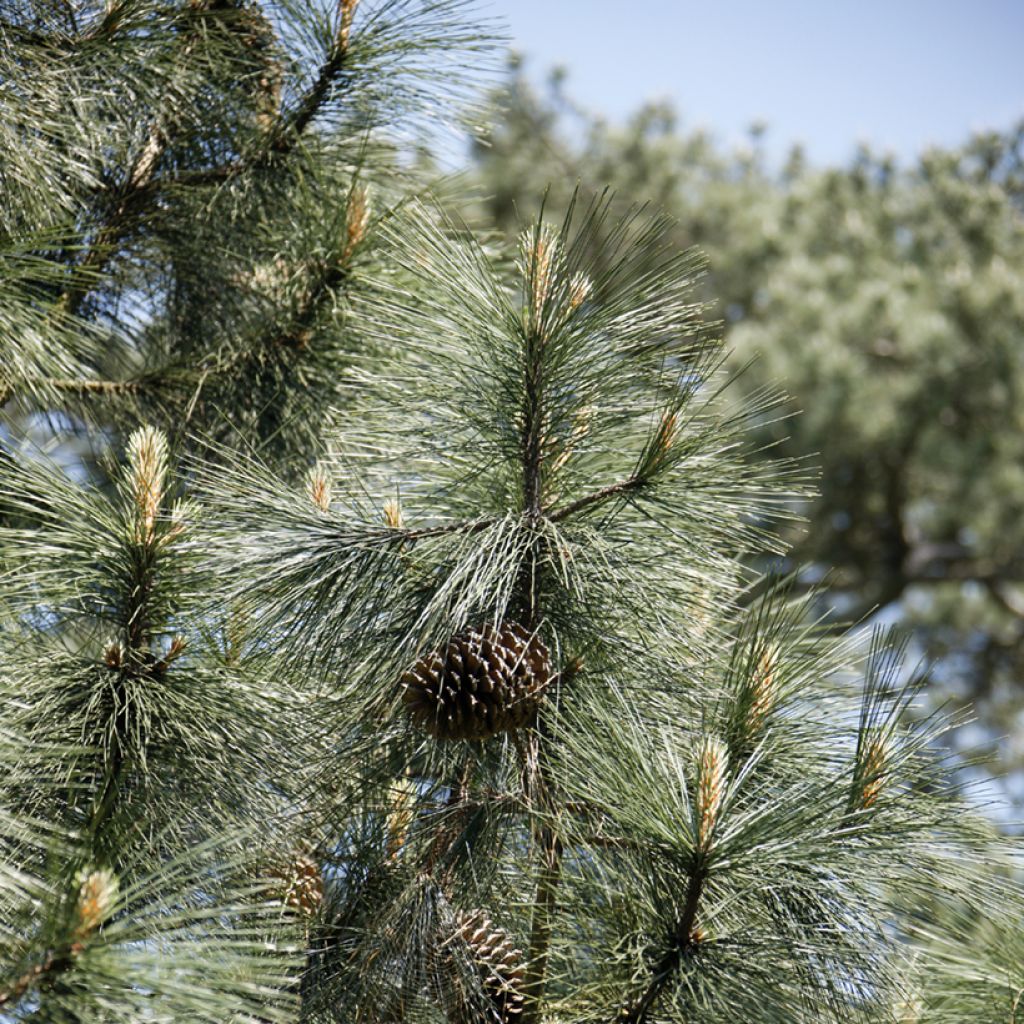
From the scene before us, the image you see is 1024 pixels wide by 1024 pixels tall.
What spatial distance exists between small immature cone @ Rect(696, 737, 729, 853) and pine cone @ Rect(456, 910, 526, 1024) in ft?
0.91

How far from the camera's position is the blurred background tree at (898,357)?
208 inches

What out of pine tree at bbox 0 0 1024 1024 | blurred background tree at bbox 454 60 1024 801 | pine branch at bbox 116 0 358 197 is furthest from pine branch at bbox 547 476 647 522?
blurred background tree at bbox 454 60 1024 801

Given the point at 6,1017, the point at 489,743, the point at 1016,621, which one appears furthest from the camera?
the point at 1016,621

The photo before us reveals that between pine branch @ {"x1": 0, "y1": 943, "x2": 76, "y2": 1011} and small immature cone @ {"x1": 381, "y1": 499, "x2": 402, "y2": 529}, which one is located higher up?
small immature cone @ {"x1": 381, "y1": 499, "x2": 402, "y2": 529}

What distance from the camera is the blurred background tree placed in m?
5.27

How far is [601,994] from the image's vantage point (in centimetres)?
101

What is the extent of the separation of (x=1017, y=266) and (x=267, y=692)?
17.4 feet

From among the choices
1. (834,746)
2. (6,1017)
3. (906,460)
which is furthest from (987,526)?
(6,1017)

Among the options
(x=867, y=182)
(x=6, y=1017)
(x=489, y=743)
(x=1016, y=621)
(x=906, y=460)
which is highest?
(x=867, y=182)

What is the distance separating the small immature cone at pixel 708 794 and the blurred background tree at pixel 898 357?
13.1 ft

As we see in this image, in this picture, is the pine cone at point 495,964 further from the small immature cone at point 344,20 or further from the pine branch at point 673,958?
the small immature cone at point 344,20

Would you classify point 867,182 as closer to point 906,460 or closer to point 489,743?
point 906,460

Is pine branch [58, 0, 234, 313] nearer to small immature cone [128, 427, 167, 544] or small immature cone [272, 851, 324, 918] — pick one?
small immature cone [128, 427, 167, 544]

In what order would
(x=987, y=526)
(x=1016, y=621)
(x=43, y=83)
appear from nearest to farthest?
(x=43, y=83)
(x=987, y=526)
(x=1016, y=621)
